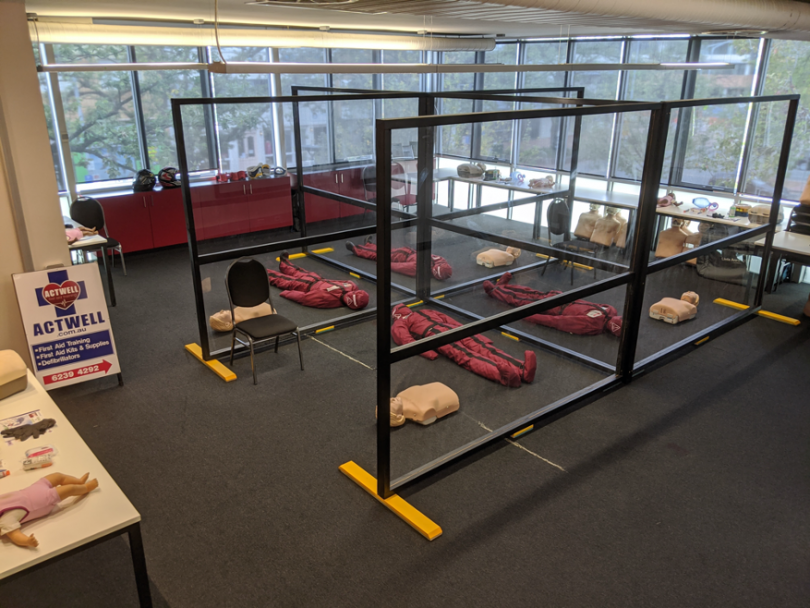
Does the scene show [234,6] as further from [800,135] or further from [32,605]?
[800,135]

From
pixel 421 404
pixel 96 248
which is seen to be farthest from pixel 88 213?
pixel 421 404

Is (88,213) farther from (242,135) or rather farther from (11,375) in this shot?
(11,375)

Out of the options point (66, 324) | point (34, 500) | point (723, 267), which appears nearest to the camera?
point (34, 500)

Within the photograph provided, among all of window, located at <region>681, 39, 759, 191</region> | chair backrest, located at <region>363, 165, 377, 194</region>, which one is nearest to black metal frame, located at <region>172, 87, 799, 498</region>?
chair backrest, located at <region>363, 165, 377, 194</region>

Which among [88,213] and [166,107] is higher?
[166,107]

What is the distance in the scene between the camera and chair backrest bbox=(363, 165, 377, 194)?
20.8ft

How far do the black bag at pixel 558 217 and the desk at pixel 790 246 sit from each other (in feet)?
8.51

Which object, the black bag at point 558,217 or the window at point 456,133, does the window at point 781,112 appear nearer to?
the black bag at point 558,217

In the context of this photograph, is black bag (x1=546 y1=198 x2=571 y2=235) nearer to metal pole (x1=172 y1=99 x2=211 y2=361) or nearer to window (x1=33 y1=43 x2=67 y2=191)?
metal pole (x1=172 y1=99 x2=211 y2=361)

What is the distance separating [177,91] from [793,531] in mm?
9120

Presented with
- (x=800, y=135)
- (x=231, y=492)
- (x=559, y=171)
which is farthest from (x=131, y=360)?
(x=800, y=135)

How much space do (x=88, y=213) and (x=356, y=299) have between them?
11.6ft

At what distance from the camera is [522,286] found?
464 cm

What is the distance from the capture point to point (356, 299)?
6.42 m
